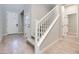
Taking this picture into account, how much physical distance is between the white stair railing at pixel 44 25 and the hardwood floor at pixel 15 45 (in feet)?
0.57

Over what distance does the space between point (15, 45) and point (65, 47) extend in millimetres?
856

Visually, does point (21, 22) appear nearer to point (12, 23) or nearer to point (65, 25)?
point (12, 23)

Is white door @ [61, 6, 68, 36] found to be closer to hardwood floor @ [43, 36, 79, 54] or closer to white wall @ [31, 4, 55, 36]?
hardwood floor @ [43, 36, 79, 54]

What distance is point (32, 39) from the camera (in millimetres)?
1957

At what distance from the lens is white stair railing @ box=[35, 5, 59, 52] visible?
6.34 feet

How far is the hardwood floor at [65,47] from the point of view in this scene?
191 centimetres

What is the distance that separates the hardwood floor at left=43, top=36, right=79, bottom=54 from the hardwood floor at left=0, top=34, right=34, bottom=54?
32 centimetres

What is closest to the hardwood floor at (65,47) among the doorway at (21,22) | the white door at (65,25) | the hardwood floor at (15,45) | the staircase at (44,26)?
the white door at (65,25)

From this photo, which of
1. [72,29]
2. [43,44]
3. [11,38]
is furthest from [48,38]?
[11,38]

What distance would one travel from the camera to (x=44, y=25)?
1967 millimetres
